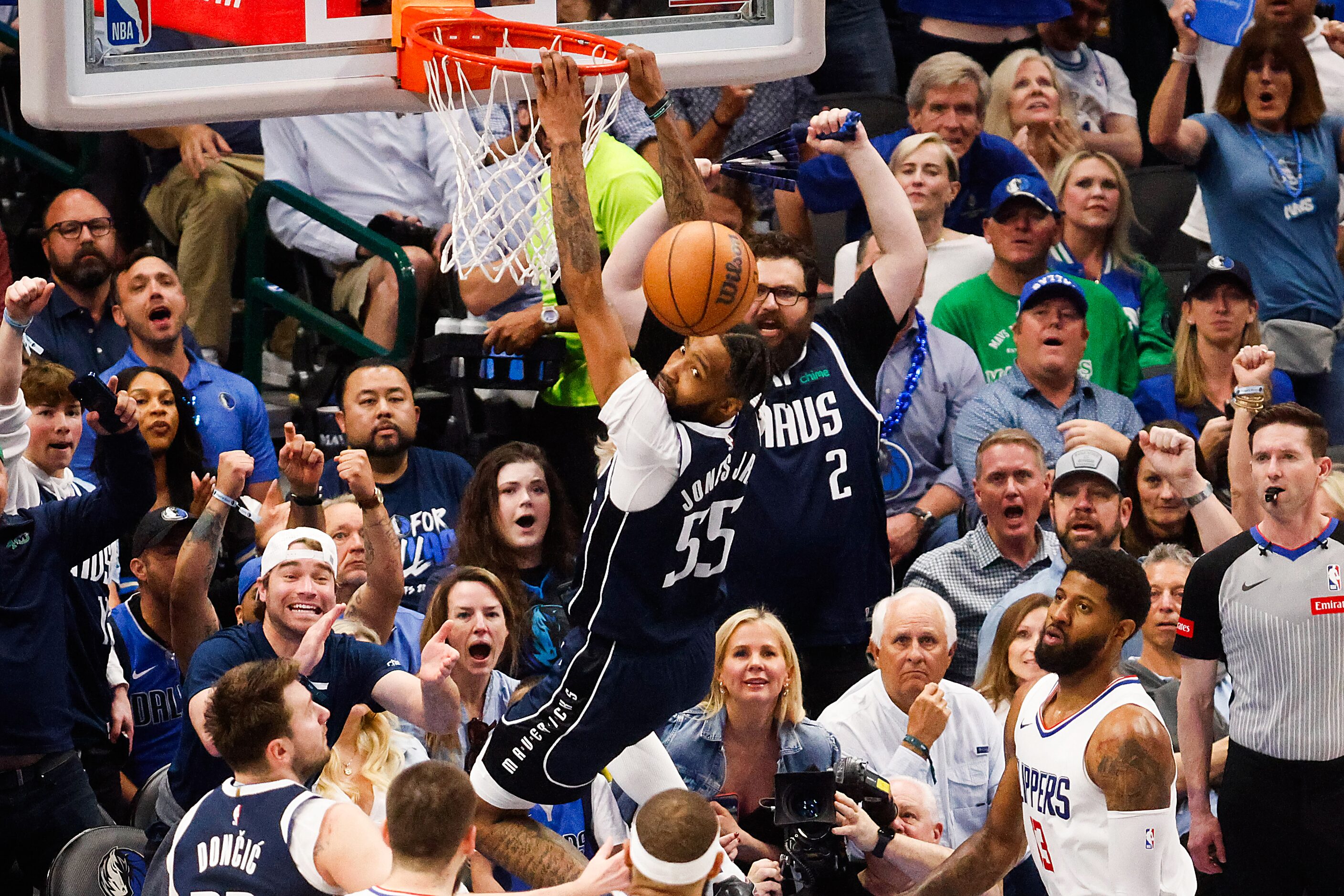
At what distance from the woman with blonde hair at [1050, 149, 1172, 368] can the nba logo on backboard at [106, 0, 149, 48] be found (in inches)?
197

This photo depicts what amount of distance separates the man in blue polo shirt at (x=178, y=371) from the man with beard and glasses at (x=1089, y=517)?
11.1ft

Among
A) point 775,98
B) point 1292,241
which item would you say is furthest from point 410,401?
point 1292,241

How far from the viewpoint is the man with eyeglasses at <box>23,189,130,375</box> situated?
338 inches

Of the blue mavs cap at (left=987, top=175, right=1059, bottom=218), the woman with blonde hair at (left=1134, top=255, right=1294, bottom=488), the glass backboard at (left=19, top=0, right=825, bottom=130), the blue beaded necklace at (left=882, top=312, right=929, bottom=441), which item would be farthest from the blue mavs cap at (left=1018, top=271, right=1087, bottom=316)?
the glass backboard at (left=19, top=0, right=825, bottom=130)

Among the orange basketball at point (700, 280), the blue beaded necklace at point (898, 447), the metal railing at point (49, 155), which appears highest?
the metal railing at point (49, 155)

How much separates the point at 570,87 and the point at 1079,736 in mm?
2544

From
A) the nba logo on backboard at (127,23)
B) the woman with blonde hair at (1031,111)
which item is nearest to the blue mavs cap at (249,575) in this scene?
the nba logo on backboard at (127,23)

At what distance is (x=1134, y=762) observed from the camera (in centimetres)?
555

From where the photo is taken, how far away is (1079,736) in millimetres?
5707

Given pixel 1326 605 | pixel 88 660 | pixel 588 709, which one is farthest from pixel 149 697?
pixel 1326 605

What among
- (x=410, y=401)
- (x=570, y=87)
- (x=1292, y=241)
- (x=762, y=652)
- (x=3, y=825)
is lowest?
(x=3, y=825)

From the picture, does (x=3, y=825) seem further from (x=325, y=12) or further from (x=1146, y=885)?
(x=1146, y=885)

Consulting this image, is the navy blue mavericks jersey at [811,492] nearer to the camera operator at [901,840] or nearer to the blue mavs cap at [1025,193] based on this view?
the camera operator at [901,840]

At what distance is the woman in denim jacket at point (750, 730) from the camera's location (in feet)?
21.8
